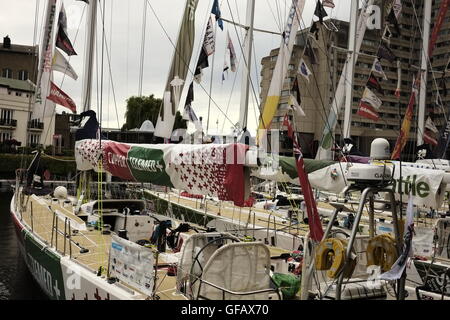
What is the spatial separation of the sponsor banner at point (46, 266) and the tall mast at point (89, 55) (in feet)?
17.1

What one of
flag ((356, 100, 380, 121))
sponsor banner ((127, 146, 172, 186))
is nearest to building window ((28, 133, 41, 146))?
flag ((356, 100, 380, 121))

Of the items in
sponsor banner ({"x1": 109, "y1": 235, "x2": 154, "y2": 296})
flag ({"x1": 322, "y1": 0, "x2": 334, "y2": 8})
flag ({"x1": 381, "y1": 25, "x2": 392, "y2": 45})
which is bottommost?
sponsor banner ({"x1": 109, "y1": 235, "x2": 154, "y2": 296})

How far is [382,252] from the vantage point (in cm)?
589

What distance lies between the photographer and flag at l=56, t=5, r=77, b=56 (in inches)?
587

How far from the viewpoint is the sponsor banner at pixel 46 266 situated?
9844 mm

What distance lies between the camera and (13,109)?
5866cm

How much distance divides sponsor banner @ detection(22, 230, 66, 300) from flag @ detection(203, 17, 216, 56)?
7.82m

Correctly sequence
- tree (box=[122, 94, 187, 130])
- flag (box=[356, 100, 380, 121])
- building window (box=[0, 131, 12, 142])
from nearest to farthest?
1. flag (box=[356, 100, 380, 121])
2. building window (box=[0, 131, 12, 142])
3. tree (box=[122, 94, 187, 130])

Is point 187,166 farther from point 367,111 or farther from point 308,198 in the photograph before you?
point 367,111

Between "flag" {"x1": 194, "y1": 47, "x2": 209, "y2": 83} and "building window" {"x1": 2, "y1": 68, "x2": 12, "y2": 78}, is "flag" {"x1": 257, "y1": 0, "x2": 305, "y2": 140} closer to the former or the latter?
"flag" {"x1": 194, "y1": 47, "x2": 209, "y2": 83}

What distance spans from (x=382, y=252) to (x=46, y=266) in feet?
26.2

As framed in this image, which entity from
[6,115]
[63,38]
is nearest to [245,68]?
[63,38]

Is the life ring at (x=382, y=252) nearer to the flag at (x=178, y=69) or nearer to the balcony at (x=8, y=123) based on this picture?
the flag at (x=178, y=69)

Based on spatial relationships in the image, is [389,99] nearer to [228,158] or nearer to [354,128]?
[354,128]
